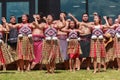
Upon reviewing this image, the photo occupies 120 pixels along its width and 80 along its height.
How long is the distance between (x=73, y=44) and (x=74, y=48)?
14cm

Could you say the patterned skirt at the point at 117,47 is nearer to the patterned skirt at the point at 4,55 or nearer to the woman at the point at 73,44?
the woman at the point at 73,44

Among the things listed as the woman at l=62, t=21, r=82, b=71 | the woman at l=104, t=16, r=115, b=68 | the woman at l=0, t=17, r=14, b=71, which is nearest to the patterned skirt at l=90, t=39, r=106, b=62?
the woman at l=62, t=21, r=82, b=71

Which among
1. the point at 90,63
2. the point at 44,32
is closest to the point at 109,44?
the point at 90,63

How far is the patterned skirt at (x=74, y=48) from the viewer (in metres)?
15.0

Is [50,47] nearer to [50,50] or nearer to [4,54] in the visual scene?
[50,50]

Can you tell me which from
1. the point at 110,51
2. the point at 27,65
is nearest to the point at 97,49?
the point at 110,51

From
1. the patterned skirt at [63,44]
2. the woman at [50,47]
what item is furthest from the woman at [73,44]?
the woman at [50,47]

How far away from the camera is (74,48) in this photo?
15086mm

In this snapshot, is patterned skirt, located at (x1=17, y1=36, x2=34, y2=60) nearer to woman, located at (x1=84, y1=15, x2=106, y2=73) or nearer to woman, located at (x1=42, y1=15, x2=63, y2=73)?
woman, located at (x1=42, y1=15, x2=63, y2=73)

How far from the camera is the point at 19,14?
62.3 feet

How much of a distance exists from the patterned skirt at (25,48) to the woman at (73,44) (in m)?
1.06

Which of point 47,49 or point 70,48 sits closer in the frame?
point 47,49

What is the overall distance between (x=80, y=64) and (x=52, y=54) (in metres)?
1.93

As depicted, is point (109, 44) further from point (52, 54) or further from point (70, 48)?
point (52, 54)
